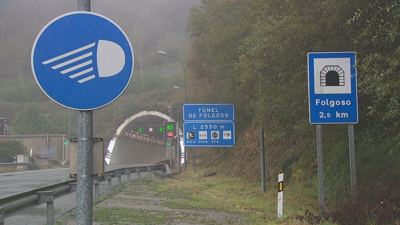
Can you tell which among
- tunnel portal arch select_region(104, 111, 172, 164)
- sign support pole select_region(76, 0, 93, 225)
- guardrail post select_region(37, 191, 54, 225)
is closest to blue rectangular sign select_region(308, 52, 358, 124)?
guardrail post select_region(37, 191, 54, 225)

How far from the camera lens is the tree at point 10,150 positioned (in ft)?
202

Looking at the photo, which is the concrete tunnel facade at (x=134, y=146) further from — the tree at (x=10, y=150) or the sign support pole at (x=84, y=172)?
the sign support pole at (x=84, y=172)

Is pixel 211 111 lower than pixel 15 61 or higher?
lower

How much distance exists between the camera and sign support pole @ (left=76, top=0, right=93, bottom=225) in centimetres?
391

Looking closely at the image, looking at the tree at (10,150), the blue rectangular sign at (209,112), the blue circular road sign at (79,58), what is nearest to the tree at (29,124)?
the tree at (10,150)

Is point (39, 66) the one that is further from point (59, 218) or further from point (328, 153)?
point (328, 153)

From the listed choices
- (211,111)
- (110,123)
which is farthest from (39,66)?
(110,123)

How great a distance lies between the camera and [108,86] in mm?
4086

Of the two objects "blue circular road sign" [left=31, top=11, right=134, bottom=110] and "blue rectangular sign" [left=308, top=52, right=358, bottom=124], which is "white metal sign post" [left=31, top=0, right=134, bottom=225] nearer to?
"blue circular road sign" [left=31, top=11, right=134, bottom=110]

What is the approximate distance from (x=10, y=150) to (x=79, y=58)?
62701 mm

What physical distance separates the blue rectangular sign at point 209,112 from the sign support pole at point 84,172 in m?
23.5

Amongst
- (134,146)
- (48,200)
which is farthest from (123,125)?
(48,200)

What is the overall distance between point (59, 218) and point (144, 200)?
486cm

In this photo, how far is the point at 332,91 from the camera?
926cm
